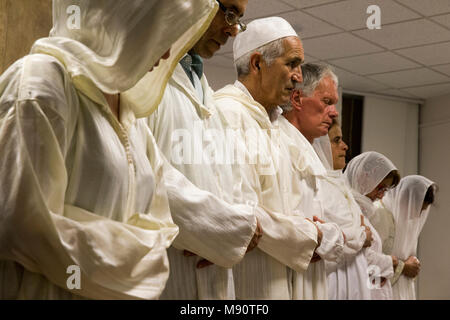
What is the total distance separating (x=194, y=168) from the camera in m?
2.33

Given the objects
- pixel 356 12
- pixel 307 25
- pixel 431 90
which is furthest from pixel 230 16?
pixel 431 90

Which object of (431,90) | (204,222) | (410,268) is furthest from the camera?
(431,90)

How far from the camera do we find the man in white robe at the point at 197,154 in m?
2.22

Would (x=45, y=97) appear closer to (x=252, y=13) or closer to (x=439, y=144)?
(x=252, y=13)

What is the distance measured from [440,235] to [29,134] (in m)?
6.74

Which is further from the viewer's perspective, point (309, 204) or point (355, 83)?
point (355, 83)

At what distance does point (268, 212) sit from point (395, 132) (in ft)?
19.2

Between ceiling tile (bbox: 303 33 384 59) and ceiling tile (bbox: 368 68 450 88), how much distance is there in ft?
2.35

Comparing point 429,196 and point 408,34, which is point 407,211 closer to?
point 429,196

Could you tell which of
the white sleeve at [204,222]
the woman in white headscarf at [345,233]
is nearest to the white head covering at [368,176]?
the woman in white headscarf at [345,233]

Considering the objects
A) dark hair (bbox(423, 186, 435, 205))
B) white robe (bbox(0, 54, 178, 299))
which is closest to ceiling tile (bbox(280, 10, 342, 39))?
dark hair (bbox(423, 186, 435, 205))

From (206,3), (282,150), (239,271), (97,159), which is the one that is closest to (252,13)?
(282,150)

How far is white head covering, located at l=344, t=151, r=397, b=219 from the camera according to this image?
4762 mm

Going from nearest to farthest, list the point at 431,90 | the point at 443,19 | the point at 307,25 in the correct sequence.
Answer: the point at 443,19 → the point at 307,25 → the point at 431,90
